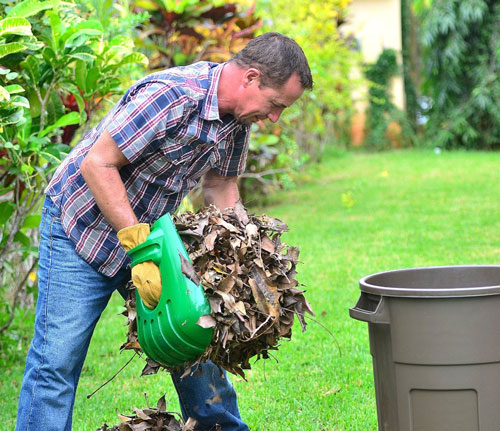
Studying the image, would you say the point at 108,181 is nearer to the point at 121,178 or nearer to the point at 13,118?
the point at 121,178

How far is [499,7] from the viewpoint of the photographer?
51.8 feet

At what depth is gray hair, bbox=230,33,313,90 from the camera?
269 cm

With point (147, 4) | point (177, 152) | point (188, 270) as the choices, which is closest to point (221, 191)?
point (177, 152)

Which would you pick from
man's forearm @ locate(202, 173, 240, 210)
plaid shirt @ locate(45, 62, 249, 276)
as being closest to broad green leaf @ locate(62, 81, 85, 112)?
man's forearm @ locate(202, 173, 240, 210)

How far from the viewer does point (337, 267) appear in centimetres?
646

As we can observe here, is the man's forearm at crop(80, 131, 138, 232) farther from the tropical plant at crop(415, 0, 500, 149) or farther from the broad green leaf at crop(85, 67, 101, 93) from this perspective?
the tropical plant at crop(415, 0, 500, 149)

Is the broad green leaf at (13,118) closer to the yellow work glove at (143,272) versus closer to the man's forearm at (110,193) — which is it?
the man's forearm at (110,193)

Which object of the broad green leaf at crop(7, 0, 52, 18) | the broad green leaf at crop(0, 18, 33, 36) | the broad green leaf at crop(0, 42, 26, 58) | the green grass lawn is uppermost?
the broad green leaf at crop(7, 0, 52, 18)

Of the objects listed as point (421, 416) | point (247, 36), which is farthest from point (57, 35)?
point (247, 36)

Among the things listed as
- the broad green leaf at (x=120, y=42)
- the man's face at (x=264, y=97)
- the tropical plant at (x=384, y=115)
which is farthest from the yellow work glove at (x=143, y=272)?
the tropical plant at (x=384, y=115)

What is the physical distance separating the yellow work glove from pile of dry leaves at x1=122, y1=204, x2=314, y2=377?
0.47 feet

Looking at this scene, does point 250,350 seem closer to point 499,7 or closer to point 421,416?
point 421,416

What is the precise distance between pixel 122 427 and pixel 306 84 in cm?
155

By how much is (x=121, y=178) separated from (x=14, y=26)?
1.03 m
